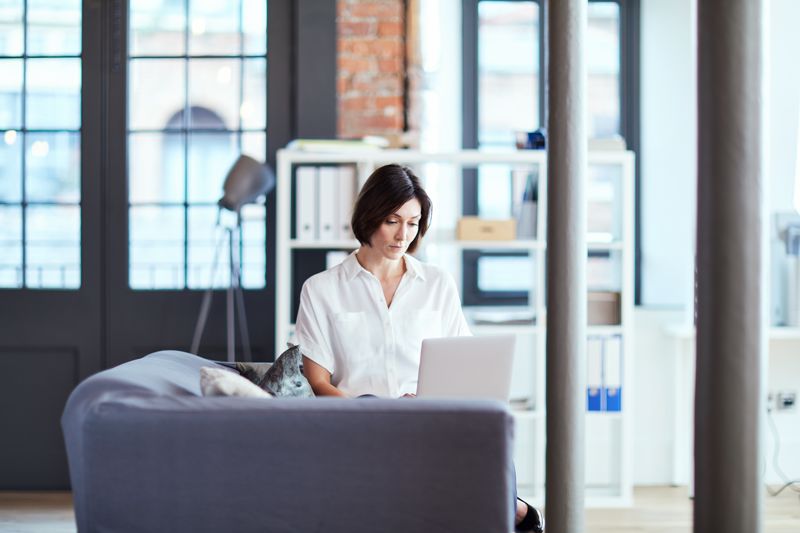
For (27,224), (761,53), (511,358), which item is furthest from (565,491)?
(27,224)

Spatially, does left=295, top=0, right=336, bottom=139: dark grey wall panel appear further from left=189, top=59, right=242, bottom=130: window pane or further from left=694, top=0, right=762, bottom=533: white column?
left=694, top=0, right=762, bottom=533: white column

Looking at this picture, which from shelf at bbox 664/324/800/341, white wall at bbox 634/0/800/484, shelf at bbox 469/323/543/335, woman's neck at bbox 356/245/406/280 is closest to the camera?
woman's neck at bbox 356/245/406/280

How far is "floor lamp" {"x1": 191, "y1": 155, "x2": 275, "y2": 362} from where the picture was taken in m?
4.68

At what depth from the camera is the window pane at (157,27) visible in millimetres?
5129

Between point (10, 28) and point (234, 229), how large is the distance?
1614mm

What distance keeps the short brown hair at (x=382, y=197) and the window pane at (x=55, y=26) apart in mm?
2458

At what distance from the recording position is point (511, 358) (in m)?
2.81

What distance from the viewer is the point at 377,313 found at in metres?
3.48

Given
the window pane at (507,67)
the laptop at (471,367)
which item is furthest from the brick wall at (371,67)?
the laptop at (471,367)

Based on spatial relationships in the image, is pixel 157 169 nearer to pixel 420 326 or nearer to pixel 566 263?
pixel 420 326

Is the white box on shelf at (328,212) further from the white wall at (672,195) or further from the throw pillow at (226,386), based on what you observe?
the throw pillow at (226,386)

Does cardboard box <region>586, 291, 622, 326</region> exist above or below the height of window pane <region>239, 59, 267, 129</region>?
below

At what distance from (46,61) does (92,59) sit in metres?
0.26

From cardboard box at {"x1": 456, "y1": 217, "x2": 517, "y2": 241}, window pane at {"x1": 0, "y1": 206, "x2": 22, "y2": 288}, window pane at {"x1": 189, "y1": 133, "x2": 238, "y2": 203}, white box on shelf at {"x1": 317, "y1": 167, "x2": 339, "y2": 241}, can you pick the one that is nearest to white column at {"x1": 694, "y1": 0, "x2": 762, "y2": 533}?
cardboard box at {"x1": 456, "y1": 217, "x2": 517, "y2": 241}
